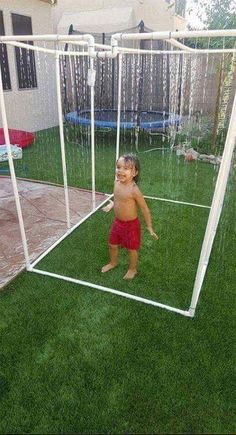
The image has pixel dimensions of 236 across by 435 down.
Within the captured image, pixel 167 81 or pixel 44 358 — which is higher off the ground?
pixel 167 81

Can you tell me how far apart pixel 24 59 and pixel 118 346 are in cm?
887

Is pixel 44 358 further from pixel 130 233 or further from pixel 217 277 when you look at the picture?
pixel 217 277

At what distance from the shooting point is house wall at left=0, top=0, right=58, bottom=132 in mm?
8526

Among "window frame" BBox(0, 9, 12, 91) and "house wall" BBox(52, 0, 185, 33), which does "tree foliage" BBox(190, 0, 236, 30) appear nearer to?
"house wall" BBox(52, 0, 185, 33)

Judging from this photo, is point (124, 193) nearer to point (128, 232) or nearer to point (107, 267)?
point (128, 232)

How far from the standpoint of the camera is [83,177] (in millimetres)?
6215

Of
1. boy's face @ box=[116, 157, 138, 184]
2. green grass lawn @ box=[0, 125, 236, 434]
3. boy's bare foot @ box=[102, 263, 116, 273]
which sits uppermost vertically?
boy's face @ box=[116, 157, 138, 184]

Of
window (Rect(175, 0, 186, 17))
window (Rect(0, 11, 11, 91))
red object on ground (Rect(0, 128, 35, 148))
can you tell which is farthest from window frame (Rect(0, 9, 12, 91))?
window (Rect(175, 0, 186, 17))

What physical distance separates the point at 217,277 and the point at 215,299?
342 millimetres

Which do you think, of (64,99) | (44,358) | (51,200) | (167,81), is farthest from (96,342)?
(64,99)

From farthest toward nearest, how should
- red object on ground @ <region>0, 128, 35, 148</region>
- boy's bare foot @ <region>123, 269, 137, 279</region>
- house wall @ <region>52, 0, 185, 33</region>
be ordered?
house wall @ <region>52, 0, 185, 33</region>, red object on ground @ <region>0, 128, 35, 148</region>, boy's bare foot @ <region>123, 269, 137, 279</region>

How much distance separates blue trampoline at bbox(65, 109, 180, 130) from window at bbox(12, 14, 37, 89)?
1.43m

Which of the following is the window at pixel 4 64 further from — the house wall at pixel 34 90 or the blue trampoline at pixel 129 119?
the blue trampoline at pixel 129 119

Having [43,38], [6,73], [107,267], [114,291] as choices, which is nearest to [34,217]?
[107,267]
